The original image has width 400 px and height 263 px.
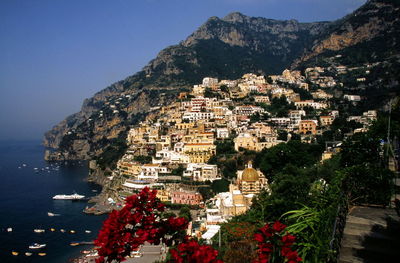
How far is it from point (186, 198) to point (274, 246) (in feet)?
92.3

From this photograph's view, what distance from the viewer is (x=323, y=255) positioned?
3205mm

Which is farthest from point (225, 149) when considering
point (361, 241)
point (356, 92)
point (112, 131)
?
point (112, 131)

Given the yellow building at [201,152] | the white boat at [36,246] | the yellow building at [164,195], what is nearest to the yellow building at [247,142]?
the yellow building at [201,152]

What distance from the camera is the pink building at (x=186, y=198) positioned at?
99.9 feet

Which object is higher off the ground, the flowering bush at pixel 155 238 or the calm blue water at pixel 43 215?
the flowering bush at pixel 155 238

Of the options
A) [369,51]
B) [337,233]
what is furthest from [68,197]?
[369,51]

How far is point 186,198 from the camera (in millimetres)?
30672

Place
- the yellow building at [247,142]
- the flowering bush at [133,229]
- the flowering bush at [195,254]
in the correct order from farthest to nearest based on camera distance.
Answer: the yellow building at [247,142], the flowering bush at [133,229], the flowering bush at [195,254]

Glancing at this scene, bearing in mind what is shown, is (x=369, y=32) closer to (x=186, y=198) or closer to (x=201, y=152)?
(x=201, y=152)

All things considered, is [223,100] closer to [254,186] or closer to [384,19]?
[254,186]

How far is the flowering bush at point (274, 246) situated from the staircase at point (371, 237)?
2.65 ft

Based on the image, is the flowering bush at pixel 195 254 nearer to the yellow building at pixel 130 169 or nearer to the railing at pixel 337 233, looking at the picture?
the railing at pixel 337 233

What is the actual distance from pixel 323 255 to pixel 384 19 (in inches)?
3420

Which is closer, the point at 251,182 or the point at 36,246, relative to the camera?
the point at 36,246
